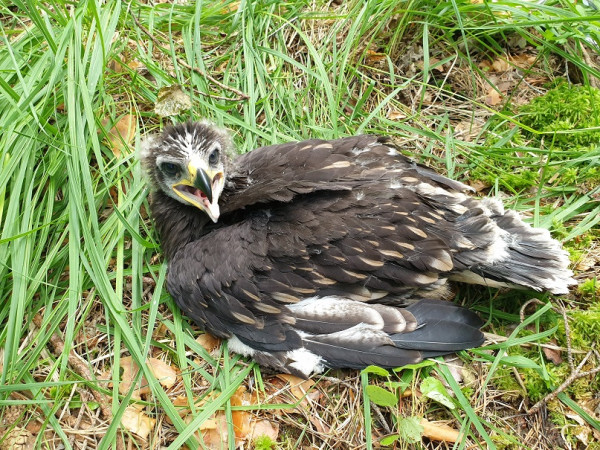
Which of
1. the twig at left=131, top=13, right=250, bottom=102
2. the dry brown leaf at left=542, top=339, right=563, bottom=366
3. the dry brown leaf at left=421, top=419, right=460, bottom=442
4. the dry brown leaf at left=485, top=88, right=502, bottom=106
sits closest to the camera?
the dry brown leaf at left=421, top=419, right=460, bottom=442

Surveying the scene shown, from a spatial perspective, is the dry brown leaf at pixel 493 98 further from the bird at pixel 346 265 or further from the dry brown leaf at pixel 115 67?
the dry brown leaf at pixel 115 67

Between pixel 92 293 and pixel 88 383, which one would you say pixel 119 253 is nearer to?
pixel 92 293

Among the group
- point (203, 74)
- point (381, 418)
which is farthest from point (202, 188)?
point (381, 418)

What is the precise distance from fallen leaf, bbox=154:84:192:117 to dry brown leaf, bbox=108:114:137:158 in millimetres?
222

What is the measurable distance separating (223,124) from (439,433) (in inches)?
98.0

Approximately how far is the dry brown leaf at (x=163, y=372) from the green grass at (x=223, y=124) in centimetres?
7

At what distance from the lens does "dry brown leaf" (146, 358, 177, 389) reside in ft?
9.25

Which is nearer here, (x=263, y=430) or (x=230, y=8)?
(x=263, y=430)

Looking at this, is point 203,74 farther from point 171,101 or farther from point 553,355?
point 553,355

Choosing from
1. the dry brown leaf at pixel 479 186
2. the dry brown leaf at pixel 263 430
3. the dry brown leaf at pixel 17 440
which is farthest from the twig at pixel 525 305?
the dry brown leaf at pixel 17 440

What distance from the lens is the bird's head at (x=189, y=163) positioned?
9.62ft

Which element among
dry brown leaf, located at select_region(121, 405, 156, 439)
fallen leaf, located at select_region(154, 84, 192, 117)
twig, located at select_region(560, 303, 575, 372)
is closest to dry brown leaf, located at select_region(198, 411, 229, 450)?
dry brown leaf, located at select_region(121, 405, 156, 439)

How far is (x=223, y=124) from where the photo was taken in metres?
3.72

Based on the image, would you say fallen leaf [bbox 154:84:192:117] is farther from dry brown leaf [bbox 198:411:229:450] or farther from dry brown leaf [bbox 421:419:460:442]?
dry brown leaf [bbox 421:419:460:442]
